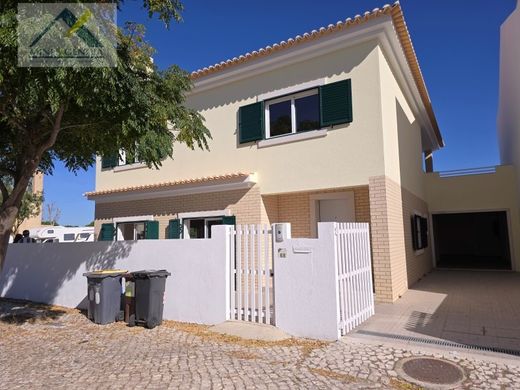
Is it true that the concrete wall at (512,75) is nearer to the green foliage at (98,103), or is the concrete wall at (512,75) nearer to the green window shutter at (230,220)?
the green window shutter at (230,220)

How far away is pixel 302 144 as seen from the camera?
10359mm

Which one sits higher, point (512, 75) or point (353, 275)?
point (512, 75)

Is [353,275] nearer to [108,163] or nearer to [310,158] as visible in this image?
[310,158]

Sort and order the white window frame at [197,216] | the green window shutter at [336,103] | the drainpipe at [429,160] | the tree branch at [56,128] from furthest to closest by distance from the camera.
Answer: the drainpipe at [429,160] → the white window frame at [197,216] → the green window shutter at [336,103] → the tree branch at [56,128]

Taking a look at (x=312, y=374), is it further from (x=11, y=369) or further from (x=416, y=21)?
(x=416, y=21)

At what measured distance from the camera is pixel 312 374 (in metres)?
4.83

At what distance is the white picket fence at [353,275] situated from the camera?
645cm

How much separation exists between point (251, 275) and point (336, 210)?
192 inches

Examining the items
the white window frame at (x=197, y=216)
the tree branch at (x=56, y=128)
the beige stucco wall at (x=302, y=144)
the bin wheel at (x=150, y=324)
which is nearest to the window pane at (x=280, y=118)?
the beige stucco wall at (x=302, y=144)

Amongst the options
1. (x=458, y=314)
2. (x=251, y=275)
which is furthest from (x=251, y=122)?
(x=458, y=314)

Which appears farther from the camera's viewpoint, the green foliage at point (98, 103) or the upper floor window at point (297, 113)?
the upper floor window at point (297, 113)

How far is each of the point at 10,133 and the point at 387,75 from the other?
994 centimetres

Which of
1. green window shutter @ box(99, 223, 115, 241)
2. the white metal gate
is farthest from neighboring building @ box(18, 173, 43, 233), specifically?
the white metal gate

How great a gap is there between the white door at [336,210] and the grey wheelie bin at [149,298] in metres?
5.42
